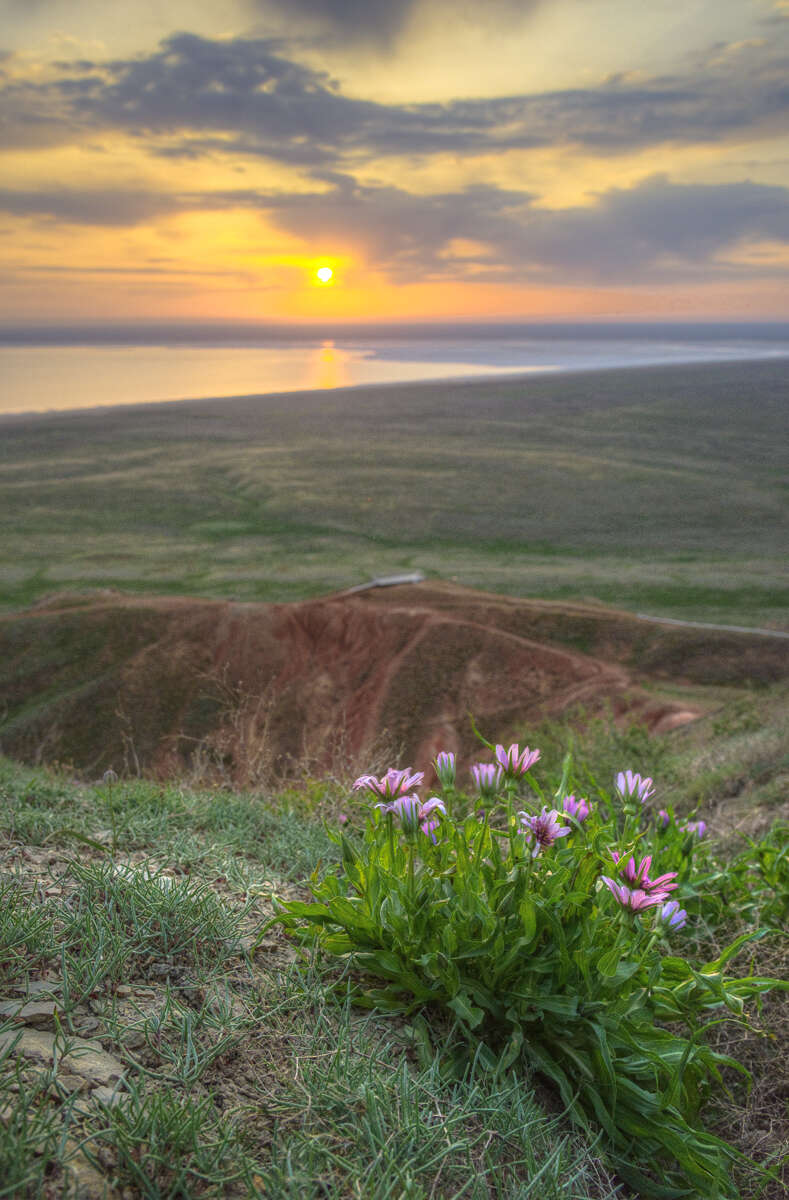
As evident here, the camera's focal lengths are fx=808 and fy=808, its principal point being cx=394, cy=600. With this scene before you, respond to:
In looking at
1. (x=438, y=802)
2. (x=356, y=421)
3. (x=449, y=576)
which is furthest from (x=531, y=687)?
(x=356, y=421)

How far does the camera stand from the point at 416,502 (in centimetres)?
5728

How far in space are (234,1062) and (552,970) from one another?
1094mm

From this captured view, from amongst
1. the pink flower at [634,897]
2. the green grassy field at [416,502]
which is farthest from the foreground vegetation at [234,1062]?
the green grassy field at [416,502]

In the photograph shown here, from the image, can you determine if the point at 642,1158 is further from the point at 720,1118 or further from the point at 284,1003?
the point at 284,1003

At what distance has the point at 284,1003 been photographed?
2.67 meters

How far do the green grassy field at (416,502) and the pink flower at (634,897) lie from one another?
106ft

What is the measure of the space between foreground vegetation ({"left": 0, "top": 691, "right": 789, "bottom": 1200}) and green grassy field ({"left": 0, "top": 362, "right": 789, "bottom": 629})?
31.9 metres

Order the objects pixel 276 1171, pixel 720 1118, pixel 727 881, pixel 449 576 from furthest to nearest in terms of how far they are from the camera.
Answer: pixel 449 576, pixel 727 881, pixel 720 1118, pixel 276 1171

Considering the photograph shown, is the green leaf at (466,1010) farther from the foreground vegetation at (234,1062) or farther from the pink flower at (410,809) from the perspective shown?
the pink flower at (410,809)

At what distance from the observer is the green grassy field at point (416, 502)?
3947cm

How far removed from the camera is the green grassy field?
39469 millimetres

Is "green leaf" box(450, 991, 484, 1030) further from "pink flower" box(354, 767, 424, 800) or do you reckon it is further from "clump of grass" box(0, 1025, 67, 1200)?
"clump of grass" box(0, 1025, 67, 1200)

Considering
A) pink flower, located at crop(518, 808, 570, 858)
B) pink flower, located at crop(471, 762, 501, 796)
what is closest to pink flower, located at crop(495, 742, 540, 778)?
pink flower, located at crop(471, 762, 501, 796)

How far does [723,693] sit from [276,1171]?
24.6 m
